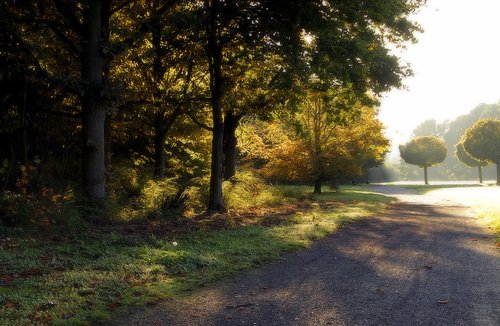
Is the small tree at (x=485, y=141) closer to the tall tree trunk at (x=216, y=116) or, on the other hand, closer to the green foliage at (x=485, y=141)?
the green foliage at (x=485, y=141)

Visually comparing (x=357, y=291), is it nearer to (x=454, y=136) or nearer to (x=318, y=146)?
(x=318, y=146)

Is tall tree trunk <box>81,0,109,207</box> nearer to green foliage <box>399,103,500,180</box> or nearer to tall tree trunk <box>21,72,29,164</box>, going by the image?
tall tree trunk <box>21,72,29,164</box>

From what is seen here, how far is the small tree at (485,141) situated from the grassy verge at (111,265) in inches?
1998

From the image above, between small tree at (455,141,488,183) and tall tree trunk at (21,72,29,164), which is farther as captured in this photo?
small tree at (455,141,488,183)

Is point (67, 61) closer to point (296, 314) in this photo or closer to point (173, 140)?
point (173, 140)

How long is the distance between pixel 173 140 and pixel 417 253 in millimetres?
15483

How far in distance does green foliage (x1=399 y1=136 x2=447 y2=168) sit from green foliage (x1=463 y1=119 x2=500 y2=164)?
7593mm

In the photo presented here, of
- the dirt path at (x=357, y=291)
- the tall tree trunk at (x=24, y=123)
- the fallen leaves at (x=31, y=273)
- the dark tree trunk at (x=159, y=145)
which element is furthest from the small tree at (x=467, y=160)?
the fallen leaves at (x=31, y=273)

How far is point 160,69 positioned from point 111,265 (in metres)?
10.9

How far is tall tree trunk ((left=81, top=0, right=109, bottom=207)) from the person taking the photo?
37.3 feet

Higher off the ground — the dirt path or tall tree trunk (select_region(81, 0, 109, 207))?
tall tree trunk (select_region(81, 0, 109, 207))

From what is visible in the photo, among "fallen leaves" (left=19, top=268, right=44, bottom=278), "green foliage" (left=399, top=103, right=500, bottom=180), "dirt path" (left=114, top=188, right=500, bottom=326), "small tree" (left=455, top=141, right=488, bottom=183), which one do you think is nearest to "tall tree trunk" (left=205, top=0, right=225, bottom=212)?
"dirt path" (left=114, top=188, right=500, bottom=326)

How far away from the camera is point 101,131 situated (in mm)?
11664

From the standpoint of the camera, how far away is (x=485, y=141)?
53.5 m
